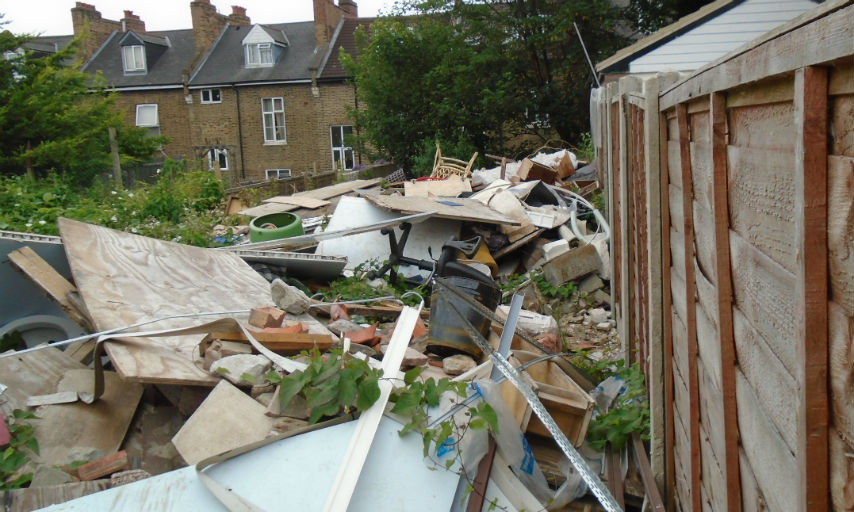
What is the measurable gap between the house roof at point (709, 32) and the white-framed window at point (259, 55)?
19848 mm

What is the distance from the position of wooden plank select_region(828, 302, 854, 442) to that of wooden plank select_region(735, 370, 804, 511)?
0.62ft

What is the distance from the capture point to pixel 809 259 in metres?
0.90

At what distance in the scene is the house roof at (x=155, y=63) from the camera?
2947 centimetres

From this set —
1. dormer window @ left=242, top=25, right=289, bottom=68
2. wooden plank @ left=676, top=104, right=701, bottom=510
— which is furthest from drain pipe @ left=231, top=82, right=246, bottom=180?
wooden plank @ left=676, top=104, right=701, bottom=510

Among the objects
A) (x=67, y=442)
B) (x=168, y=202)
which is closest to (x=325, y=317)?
(x=67, y=442)

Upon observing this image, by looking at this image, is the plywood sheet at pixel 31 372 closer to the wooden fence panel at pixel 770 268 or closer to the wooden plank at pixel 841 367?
the wooden fence panel at pixel 770 268

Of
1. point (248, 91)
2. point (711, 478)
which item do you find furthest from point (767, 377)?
point (248, 91)

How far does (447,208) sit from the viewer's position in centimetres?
768

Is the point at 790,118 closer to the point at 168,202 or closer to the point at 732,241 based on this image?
the point at 732,241

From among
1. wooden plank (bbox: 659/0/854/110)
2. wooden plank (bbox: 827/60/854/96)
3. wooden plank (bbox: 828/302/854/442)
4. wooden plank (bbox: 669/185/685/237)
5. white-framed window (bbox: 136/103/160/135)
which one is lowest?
wooden plank (bbox: 828/302/854/442)

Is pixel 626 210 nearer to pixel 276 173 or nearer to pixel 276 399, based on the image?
pixel 276 399

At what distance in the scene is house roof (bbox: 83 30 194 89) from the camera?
29.5 meters

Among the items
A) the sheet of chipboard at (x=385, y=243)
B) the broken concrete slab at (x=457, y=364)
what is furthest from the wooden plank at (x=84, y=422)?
the sheet of chipboard at (x=385, y=243)

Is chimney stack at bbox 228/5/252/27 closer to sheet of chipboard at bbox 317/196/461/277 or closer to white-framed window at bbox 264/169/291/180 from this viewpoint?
white-framed window at bbox 264/169/291/180
